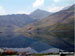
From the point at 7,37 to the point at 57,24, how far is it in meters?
1.18

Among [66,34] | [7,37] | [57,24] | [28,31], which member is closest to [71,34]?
[66,34]

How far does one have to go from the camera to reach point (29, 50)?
324cm

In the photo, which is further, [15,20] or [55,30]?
[55,30]

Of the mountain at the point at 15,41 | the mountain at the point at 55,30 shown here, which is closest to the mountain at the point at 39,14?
the mountain at the point at 55,30

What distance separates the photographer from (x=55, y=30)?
355 cm

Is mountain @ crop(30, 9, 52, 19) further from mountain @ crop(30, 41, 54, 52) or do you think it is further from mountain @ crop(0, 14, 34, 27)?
mountain @ crop(30, 41, 54, 52)

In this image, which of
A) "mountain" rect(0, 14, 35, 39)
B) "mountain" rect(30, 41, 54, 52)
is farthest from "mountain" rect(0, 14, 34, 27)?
"mountain" rect(30, 41, 54, 52)

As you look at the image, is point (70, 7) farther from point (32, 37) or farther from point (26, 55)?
point (26, 55)

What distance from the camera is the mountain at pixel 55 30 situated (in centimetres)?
337

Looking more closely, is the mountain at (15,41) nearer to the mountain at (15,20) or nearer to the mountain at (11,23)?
the mountain at (11,23)

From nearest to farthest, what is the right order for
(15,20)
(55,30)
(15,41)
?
(15,41), (15,20), (55,30)

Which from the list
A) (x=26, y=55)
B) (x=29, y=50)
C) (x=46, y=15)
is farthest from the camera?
(x=46, y=15)

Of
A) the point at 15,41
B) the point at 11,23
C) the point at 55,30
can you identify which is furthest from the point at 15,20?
the point at 55,30

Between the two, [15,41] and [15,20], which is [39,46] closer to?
[15,41]
